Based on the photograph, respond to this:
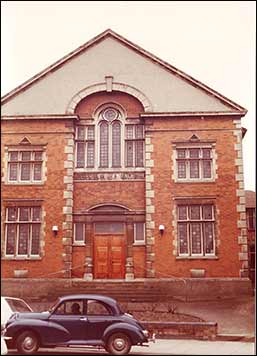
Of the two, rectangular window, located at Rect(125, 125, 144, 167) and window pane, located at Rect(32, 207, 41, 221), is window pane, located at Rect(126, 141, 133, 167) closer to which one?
rectangular window, located at Rect(125, 125, 144, 167)

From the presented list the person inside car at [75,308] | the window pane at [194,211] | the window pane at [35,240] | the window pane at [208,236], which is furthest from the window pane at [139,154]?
the person inside car at [75,308]

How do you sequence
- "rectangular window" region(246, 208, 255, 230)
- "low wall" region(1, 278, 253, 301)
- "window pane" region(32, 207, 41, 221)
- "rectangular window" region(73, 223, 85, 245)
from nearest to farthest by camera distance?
"rectangular window" region(246, 208, 255, 230) → "low wall" region(1, 278, 253, 301) → "window pane" region(32, 207, 41, 221) → "rectangular window" region(73, 223, 85, 245)

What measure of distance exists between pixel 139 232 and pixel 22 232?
1177 millimetres

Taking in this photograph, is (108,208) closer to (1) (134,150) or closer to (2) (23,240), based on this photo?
(1) (134,150)

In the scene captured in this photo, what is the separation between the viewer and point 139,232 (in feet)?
16.7

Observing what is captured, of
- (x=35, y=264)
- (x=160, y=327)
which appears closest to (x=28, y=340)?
(x=35, y=264)

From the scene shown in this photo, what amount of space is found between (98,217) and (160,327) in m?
1.25

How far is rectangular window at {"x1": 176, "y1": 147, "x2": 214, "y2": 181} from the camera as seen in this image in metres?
5.12

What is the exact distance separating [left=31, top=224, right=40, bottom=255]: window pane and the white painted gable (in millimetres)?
1184

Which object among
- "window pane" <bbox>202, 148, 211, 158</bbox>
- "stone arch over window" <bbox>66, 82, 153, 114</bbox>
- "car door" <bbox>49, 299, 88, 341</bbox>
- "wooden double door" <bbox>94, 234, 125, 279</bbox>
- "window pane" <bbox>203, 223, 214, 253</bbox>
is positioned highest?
"stone arch over window" <bbox>66, 82, 153, 114</bbox>

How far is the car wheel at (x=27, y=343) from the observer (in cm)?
414

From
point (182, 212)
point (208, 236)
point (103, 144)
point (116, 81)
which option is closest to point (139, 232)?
point (182, 212)

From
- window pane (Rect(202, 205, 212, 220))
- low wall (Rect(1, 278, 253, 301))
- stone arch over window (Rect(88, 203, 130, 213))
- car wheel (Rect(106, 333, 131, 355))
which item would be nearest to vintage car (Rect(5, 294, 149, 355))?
car wheel (Rect(106, 333, 131, 355))

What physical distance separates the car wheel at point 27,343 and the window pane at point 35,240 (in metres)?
0.86
